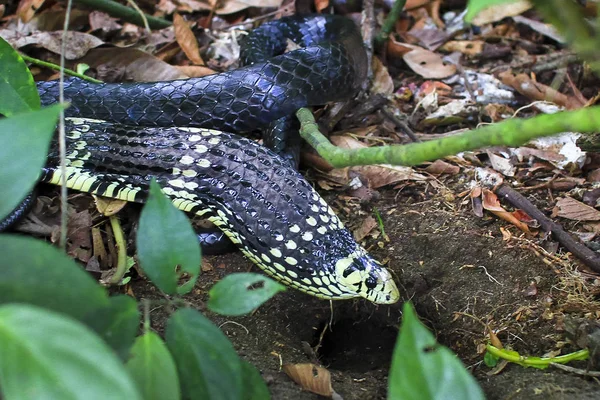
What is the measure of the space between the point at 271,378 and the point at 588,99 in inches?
116

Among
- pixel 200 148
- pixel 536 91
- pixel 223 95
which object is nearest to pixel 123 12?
pixel 223 95

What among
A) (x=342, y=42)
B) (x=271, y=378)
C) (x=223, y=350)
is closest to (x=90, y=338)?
(x=223, y=350)

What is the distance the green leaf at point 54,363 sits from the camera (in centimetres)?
106

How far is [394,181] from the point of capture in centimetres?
353

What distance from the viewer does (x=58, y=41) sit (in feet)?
13.6

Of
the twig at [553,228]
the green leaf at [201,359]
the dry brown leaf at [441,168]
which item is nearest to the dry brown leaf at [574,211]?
the twig at [553,228]

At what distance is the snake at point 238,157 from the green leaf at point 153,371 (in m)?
1.47

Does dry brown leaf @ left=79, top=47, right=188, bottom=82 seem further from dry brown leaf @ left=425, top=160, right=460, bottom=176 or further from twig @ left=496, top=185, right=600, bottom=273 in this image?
twig @ left=496, top=185, right=600, bottom=273

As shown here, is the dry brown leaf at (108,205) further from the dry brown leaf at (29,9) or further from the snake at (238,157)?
the dry brown leaf at (29,9)

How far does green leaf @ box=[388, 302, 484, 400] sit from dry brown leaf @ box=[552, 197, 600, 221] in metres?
2.18

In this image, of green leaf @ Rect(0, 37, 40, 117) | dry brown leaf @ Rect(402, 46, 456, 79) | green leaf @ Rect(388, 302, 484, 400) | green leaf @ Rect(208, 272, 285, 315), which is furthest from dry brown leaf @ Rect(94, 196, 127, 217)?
dry brown leaf @ Rect(402, 46, 456, 79)

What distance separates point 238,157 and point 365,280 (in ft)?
3.22

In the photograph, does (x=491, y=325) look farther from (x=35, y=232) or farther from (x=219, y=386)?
(x=35, y=232)

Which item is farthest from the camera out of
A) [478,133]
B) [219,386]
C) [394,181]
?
[394,181]
